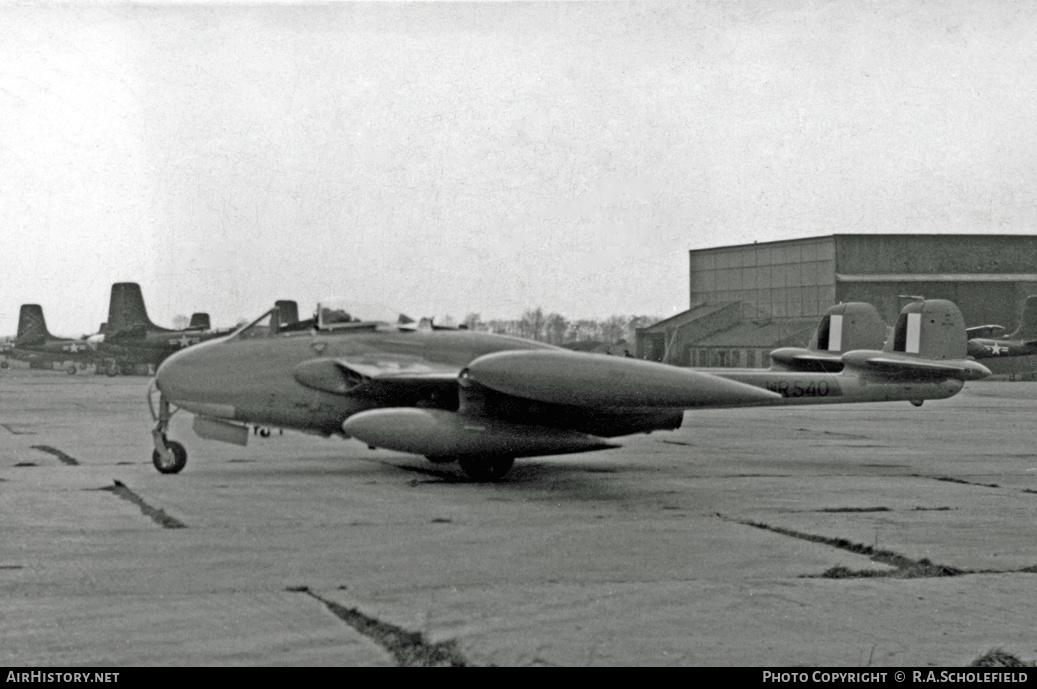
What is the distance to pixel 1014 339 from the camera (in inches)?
2184

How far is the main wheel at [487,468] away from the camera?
1220 centimetres

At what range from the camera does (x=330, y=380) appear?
41.6 feet

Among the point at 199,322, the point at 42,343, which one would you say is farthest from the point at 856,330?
the point at 42,343

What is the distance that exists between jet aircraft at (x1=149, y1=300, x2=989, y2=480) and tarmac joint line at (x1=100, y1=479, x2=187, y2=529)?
1.37 meters

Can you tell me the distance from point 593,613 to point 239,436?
26.5 ft

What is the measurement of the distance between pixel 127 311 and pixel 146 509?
145 ft

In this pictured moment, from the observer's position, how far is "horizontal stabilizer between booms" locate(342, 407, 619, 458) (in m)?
11.6

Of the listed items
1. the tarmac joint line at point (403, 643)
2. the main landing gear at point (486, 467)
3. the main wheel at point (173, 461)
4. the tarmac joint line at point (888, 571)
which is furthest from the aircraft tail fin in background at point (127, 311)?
the tarmac joint line at point (403, 643)

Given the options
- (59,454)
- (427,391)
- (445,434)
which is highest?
(427,391)

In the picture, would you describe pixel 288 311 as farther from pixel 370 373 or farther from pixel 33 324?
pixel 33 324

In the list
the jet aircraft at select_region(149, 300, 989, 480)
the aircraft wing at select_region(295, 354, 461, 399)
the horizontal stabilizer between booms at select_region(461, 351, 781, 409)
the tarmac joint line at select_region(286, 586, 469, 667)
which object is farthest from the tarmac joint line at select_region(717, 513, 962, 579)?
the aircraft wing at select_region(295, 354, 461, 399)

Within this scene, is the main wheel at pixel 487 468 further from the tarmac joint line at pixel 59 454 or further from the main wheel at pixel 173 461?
the tarmac joint line at pixel 59 454

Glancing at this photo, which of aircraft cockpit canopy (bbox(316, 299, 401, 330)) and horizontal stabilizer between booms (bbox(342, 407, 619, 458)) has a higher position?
aircraft cockpit canopy (bbox(316, 299, 401, 330))

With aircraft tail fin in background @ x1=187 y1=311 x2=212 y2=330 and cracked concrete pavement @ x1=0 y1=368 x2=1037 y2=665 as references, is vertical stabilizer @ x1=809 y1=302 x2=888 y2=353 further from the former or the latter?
aircraft tail fin in background @ x1=187 y1=311 x2=212 y2=330
